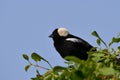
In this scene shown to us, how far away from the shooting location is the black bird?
748 cm

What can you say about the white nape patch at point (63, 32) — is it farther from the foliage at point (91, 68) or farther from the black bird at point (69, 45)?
the foliage at point (91, 68)

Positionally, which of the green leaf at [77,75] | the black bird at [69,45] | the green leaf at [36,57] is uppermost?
the black bird at [69,45]

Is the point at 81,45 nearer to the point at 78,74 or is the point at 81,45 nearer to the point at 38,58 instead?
the point at 38,58

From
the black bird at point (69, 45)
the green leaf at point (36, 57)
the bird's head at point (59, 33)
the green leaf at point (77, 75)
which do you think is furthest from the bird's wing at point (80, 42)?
the green leaf at point (77, 75)

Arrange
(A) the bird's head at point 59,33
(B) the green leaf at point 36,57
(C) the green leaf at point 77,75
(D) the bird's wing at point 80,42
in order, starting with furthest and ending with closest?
1. (A) the bird's head at point 59,33
2. (D) the bird's wing at point 80,42
3. (B) the green leaf at point 36,57
4. (C) the green leaf at point 77,75

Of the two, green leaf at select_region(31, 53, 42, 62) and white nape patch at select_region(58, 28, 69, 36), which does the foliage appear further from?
white nape patch at select_region(58, 28, 69, 36)

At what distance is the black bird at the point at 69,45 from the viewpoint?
7.48 m

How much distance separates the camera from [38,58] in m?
1.97

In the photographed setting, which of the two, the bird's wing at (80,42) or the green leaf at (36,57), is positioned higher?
the bird's wing at (80,42)

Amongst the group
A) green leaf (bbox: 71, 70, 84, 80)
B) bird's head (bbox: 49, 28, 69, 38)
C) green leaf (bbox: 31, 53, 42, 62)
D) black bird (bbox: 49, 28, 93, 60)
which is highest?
bird's head (bbox: 49, 28, 69, 38)

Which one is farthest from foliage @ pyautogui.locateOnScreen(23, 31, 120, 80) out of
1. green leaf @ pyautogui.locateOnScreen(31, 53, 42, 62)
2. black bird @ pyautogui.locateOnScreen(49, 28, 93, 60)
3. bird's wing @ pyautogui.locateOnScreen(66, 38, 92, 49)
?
bird's wing @ pyautogui.locateOnScreen(66, 38, 92, 49)

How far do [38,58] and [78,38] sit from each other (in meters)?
6.00

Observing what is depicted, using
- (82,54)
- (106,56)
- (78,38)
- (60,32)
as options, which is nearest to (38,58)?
(106,56)

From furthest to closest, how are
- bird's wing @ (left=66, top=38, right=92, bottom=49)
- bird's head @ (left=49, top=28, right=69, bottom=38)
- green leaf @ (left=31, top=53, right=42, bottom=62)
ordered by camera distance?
bird's head @ (left=49, top=28, right=69, bottom=38)
bird's wing @ (left=66, top=38, right=92, bottom=49)
green leaf @ (left=31, top=53, right=42, bottom=62)
